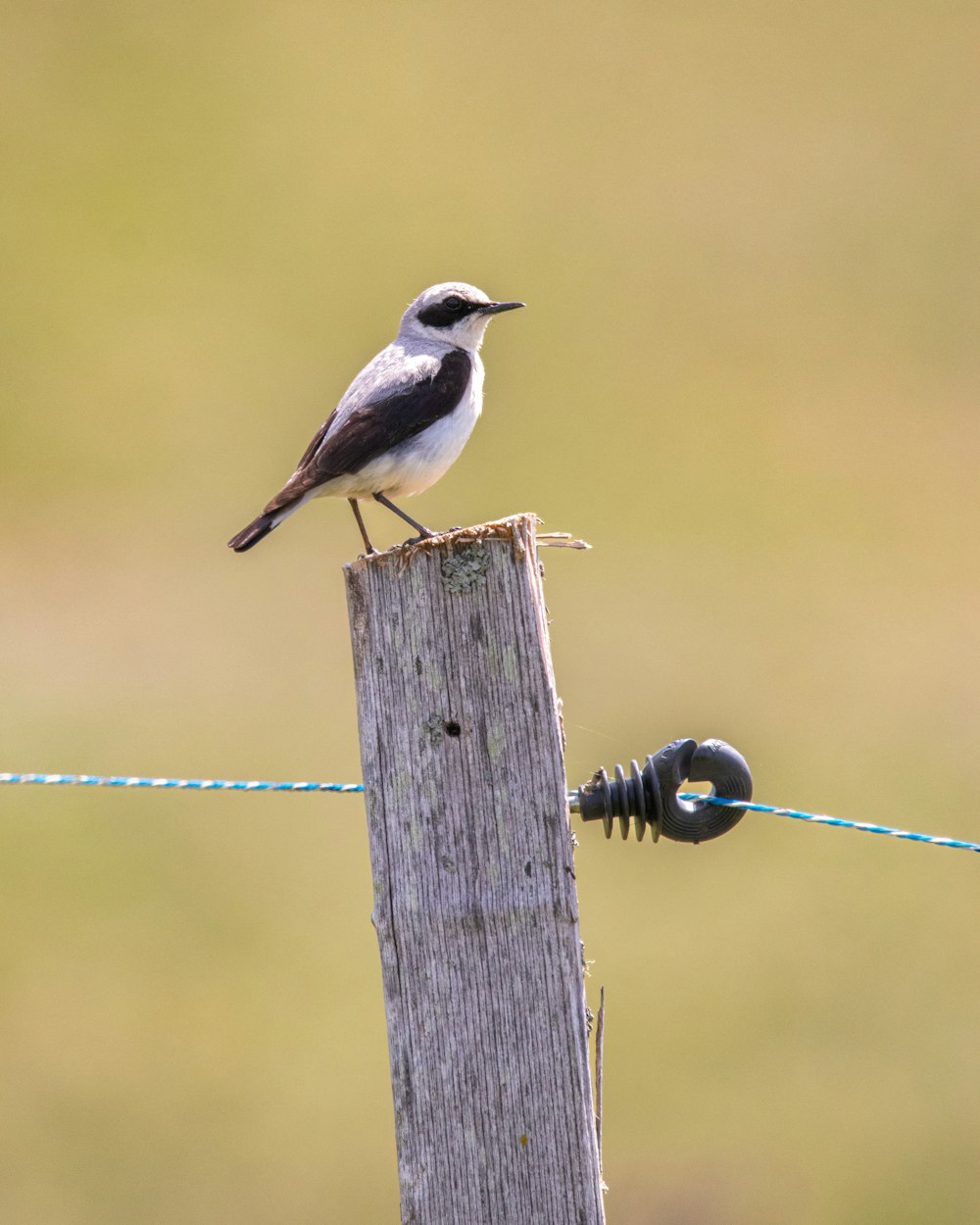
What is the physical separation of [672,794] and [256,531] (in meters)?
2.20

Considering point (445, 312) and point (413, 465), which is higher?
point (445, 312)

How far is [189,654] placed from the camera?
16719mm

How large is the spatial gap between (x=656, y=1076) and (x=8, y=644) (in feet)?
31.0

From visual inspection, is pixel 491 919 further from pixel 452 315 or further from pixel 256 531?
pixel 452 315

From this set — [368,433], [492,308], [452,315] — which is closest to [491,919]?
[368,433]

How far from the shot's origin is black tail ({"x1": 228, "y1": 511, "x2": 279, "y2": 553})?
520 cm

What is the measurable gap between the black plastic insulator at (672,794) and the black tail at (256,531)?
206 cm

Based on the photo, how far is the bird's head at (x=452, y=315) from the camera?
6.16 m

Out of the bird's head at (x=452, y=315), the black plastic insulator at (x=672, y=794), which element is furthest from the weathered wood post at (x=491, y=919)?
the bird's head at (x=452, y=315)

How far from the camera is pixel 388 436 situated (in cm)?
519

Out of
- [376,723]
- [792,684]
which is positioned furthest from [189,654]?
[376,723]

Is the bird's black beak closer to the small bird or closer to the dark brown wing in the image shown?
the small bird

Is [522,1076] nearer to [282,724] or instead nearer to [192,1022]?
[192,1022]

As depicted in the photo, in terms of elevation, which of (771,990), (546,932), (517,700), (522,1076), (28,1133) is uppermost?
(771,990)
